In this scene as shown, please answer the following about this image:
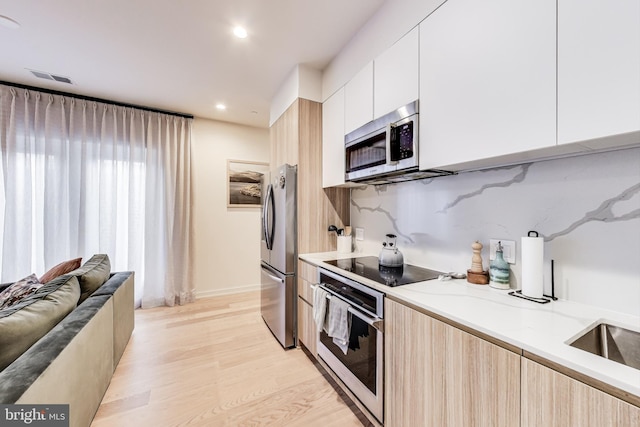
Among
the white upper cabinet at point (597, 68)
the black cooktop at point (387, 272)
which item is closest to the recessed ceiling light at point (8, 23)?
the black cooktop at point (387, 272)

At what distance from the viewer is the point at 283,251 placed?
2344 mm

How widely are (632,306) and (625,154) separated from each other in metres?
0.58

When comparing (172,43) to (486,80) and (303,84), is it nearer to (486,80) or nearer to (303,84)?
(303,84)

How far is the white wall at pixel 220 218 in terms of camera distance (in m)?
3.80

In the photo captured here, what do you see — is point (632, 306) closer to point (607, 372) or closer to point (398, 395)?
point (607, 372)

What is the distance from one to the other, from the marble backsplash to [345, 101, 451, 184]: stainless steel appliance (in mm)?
251

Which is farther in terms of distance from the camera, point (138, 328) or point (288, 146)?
point (138, 328)

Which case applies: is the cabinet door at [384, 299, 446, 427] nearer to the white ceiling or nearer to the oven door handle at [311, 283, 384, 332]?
the oven door handle at [311, 283, 384, 332]

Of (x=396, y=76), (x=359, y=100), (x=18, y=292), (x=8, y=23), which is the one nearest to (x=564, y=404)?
(x=396, y=76)

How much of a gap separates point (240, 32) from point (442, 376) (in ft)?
8.36

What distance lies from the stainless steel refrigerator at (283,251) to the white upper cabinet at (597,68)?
1.82 meters

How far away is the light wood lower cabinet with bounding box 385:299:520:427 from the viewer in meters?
0.86

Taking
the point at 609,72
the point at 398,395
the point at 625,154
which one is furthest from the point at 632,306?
the point at 398,395

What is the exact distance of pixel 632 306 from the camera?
99 centimetres
